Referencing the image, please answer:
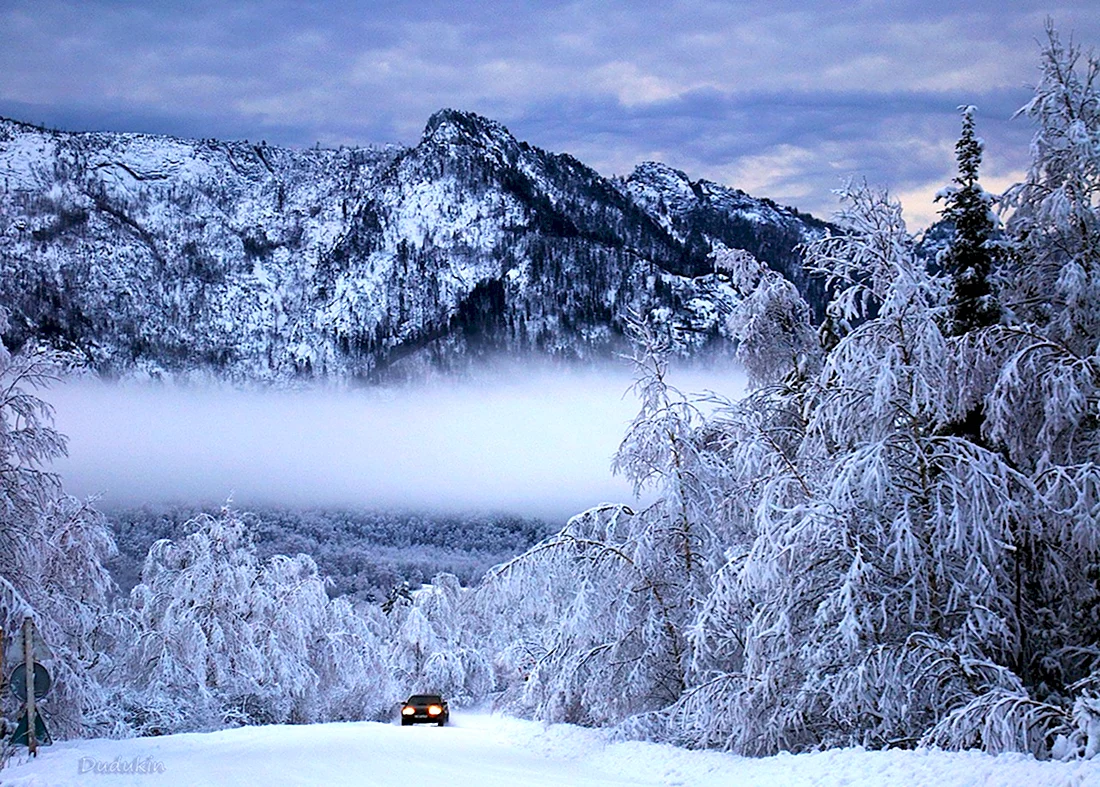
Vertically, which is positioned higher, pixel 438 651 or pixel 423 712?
pixel 423 712

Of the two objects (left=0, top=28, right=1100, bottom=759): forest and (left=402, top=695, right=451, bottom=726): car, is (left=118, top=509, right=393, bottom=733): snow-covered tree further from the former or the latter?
(left=0, top=28, right=1100, bottom=759): forest

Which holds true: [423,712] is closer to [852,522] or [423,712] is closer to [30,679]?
[30,679]

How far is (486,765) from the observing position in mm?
14953

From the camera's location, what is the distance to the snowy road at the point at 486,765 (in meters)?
10.2

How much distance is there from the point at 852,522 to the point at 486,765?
254 inches

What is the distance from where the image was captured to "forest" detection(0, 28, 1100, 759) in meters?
12.9

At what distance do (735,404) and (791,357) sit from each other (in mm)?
1471

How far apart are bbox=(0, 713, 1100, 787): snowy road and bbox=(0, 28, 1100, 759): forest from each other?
3.03ft

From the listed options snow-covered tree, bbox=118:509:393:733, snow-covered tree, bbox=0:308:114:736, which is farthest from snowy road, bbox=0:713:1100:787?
snow-covered tree, bbox=118:509:393:733

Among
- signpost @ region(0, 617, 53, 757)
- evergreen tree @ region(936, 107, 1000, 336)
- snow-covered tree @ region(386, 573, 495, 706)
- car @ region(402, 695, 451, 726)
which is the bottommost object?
snow-covered tree @ region(386, 573, 495, 706)

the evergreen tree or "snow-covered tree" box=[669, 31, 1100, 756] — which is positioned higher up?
the evergreen tree

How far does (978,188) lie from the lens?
16.7 meters

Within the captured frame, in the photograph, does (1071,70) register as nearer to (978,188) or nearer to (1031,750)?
(978,188)

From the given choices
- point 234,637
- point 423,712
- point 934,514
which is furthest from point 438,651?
point 934,514
